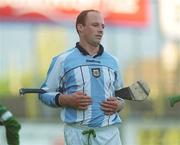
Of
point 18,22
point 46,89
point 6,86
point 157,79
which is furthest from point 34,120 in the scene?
point 46,89

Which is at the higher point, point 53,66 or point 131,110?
point 53,66

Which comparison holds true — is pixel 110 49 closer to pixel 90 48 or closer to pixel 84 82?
pixel 90 48

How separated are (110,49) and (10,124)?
15.7 m

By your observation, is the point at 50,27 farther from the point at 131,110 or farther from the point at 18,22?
the point at 131,110

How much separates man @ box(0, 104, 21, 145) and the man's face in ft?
3.00

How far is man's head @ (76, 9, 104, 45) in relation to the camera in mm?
5465

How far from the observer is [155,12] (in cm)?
2022

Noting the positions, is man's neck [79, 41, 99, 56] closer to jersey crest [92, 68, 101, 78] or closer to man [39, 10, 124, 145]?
man [39, 10, 124, 145]

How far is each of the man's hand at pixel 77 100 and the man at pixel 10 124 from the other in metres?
0.59

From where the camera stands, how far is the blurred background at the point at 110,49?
1870 centimetres

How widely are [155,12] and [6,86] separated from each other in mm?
3890

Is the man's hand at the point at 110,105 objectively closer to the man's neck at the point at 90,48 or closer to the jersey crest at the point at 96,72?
the jersey crest at the point at 96,72

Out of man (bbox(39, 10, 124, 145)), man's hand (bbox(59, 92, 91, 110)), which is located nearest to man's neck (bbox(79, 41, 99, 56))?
man (bbox(39, 10, 124, 145))

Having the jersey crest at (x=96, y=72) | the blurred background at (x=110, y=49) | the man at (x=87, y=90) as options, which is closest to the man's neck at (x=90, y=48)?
the man at (x=87, y=90)
